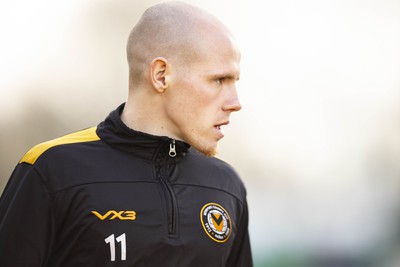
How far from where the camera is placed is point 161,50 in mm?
2631

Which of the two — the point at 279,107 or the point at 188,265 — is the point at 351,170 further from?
the point at 188,265

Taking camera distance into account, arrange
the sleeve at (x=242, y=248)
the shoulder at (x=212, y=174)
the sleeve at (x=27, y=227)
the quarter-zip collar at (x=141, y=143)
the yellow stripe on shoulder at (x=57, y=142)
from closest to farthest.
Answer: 1. the sleeve at (x=27, y=227)
2. the yellow stripe on shoulder at (x=57, y=142)
3. the quarter-zip collar at (x=141, y=143)
4. the shoulder at (x=212, y=174)
5. the sleeve at (x=242, y=248)

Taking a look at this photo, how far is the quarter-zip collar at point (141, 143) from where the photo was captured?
2590 mm

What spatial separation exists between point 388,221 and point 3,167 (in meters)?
4.43

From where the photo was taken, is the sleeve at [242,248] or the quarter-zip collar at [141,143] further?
the sleeve at [242,248]

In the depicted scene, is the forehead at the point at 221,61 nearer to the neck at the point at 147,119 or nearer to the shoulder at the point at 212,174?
the neck at the point at 147,119

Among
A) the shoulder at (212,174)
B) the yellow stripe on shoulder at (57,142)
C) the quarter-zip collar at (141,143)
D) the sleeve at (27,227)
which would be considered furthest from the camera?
the shoulder at (212,174)

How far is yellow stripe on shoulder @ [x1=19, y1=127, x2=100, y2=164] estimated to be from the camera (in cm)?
Answer: 249

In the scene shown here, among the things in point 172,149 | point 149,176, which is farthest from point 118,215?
point 172,149

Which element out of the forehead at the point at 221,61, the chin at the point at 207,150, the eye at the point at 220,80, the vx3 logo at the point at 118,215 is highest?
the forehead at the point at 221,61

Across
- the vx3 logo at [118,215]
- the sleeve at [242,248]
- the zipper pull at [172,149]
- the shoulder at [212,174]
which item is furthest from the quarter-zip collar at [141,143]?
the sleeve at [242,248]

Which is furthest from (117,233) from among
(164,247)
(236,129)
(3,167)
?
(236,129)

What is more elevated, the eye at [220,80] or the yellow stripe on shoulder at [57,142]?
the eye at [220,80]

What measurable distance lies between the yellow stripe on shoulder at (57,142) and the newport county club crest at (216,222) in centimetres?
43
